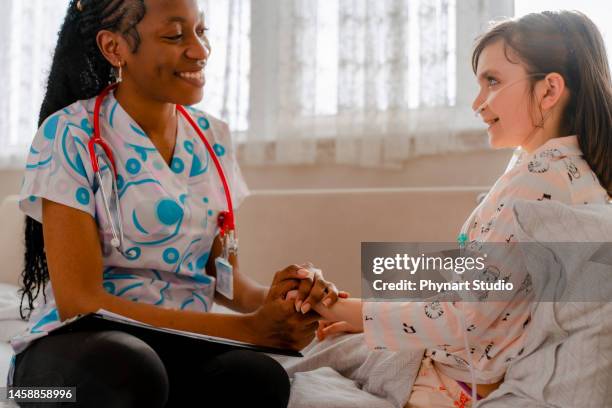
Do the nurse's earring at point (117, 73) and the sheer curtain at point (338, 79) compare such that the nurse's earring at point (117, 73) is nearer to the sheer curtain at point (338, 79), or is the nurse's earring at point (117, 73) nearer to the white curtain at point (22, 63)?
the sheer curtain at point (338, 79)

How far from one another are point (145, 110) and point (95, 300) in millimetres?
412

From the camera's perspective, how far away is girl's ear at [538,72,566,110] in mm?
1303

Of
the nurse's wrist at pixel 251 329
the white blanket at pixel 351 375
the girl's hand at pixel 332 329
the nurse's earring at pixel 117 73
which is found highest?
the nurse's earring at pixel 117 73

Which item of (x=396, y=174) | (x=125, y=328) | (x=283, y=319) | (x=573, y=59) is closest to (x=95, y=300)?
(x=125, y=328)

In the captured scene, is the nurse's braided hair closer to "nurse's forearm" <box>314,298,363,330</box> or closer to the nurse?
the nurse

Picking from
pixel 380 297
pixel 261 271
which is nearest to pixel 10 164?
pixel 261 271

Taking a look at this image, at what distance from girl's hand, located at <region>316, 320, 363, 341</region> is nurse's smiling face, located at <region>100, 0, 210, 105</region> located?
1.76 ft

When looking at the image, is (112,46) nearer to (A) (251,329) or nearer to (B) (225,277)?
(B) (225,277)

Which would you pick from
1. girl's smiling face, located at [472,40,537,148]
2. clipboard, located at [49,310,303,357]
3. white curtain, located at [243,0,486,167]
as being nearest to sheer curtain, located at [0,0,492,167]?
white curtain, located at [243,0,486,167]

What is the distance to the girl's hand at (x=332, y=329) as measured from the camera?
153 cm

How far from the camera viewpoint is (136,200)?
4.52 ft

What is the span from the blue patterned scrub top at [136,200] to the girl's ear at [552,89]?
0.66 m

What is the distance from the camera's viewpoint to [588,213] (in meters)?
1.09

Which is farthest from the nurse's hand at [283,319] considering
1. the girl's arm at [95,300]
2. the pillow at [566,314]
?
the pillow at [566,314]
